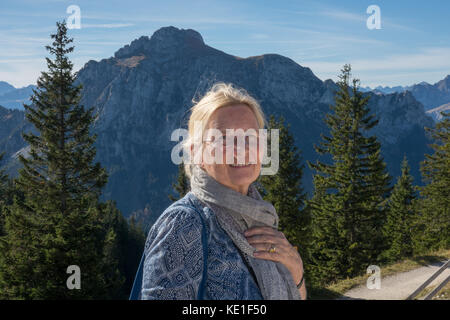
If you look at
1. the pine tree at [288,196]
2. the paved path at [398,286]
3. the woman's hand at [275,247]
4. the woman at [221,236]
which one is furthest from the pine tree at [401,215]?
the woman at [221,236]

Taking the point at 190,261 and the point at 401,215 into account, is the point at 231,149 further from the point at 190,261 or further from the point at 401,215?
the point at 401,215

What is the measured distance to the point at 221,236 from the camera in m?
2.03

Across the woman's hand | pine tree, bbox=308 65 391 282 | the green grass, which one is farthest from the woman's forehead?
pine tree, bbox=308 65 391 282

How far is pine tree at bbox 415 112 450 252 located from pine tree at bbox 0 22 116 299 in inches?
978

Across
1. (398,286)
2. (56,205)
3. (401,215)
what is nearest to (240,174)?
(398,286)

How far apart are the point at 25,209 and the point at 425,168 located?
1369 inches

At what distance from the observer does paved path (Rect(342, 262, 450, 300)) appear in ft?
40.7

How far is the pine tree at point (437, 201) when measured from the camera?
98.3ft

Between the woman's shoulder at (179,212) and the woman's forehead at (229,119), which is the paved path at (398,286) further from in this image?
the woman's shoulder at (179,212)

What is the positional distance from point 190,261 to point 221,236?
0.23 meters

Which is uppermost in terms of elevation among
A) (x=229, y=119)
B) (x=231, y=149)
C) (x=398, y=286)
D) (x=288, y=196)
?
(x=229, y=119)

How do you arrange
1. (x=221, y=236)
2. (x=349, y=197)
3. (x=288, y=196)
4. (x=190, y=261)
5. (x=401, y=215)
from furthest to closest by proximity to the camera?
(x=401, y=215), (x=288, y=196), (x=349, y=197), (x=221, y=236), (x=190, y=261)

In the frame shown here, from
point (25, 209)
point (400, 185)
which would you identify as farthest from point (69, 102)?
point (400, 185)
